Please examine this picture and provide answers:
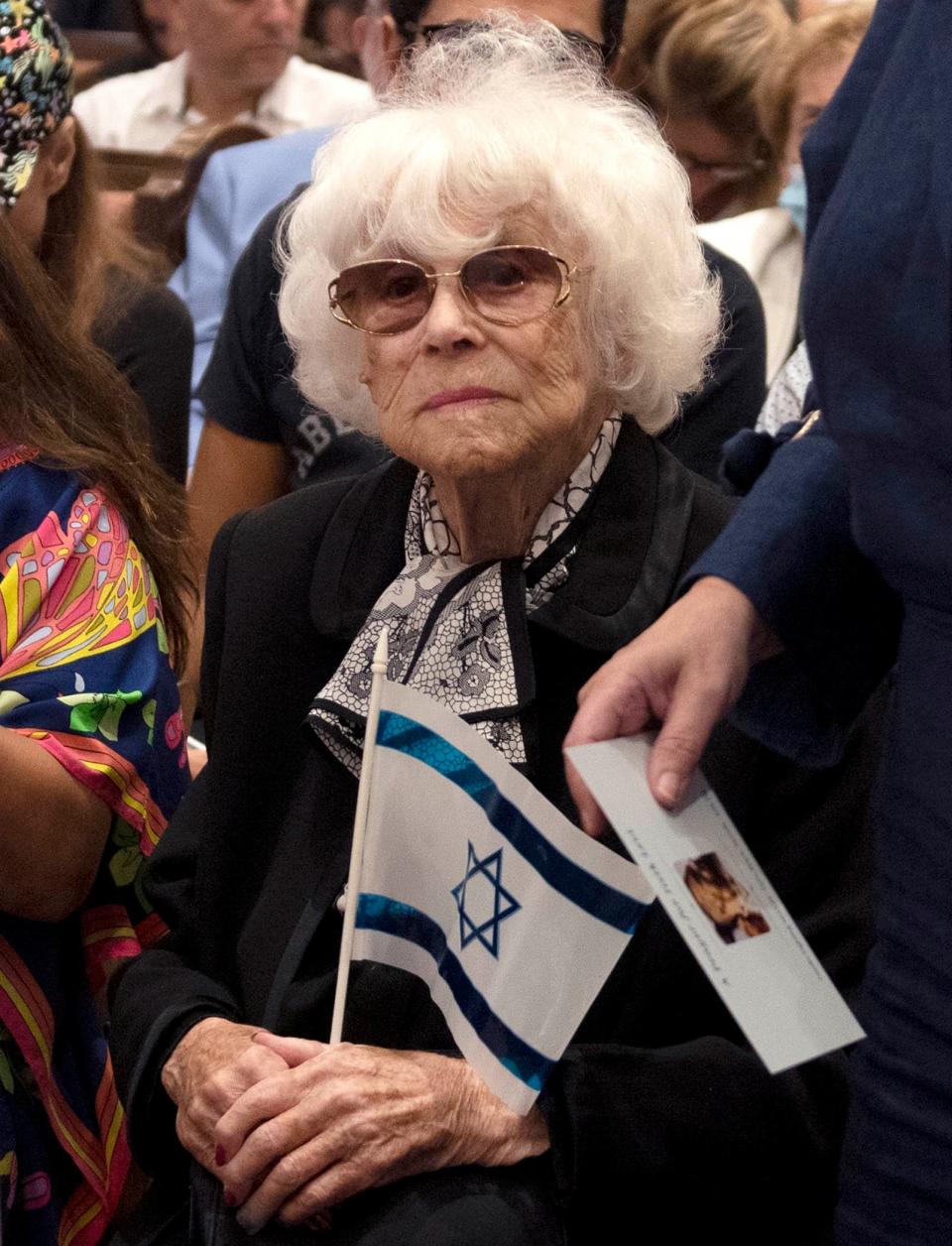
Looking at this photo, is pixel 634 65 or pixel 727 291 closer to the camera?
pixel 727 291

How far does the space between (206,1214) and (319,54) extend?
4135 mm

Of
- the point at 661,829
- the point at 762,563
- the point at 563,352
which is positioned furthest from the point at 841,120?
the point at 563,352

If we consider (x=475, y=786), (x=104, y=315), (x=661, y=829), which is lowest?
(x=104, y=315)

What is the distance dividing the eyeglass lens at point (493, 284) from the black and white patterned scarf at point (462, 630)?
171 mm

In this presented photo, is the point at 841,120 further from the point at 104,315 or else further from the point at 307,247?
the point at 104,315

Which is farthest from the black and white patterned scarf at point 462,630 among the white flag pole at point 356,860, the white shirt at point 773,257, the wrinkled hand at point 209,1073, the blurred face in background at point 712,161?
the blurred face in background at point 712,161

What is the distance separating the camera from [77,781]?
81.1 inches

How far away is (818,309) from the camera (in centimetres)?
117

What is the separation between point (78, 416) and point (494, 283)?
0.61 m

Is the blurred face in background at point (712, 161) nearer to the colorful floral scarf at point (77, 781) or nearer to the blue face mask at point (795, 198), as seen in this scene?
the blue face mask at point (795, 198)

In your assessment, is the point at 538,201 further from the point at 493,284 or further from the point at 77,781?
the point at 77,781

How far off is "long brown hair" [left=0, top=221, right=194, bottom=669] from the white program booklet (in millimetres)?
1188

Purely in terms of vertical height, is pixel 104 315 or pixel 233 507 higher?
pixel 104 315

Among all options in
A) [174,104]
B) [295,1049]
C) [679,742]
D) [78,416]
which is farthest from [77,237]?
[679,742]
